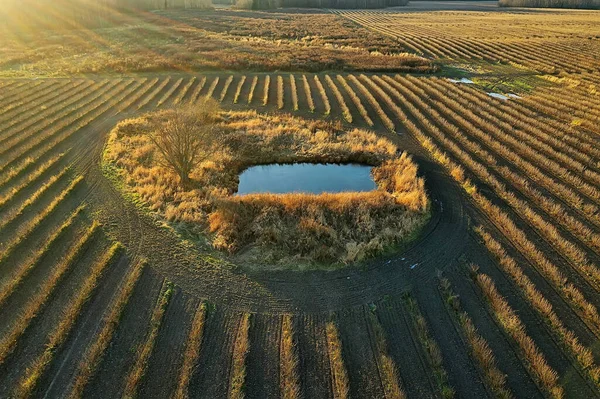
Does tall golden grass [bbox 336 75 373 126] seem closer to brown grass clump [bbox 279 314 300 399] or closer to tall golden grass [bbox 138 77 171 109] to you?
tall golden grass [bbox 138 77 171 109]

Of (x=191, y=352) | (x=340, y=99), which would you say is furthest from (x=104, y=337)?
(x=340, y=99)

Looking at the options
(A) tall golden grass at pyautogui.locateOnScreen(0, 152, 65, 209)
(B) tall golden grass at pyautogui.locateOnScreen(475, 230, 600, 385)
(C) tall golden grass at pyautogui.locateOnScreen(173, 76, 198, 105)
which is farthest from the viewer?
(C) tall golden grass at pyautogui.locateOnScreen(173, 76, 198, 105)

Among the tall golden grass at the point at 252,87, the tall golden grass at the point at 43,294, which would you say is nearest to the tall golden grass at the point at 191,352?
the tall golden grass at the point at 43,294

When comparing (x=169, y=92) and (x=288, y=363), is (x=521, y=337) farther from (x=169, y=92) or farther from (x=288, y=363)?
(x=169, y=92)

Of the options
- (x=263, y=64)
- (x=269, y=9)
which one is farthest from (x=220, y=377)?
(x=269, y=9)

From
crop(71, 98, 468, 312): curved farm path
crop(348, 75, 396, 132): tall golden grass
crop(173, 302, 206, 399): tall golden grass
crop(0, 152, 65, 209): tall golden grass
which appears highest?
crop(348, 75, 396, 132): tall golden grass

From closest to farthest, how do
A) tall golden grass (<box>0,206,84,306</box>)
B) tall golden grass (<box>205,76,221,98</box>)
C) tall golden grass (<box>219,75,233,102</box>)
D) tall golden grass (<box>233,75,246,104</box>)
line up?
tall golden grass (<box>0,206,84,306</box>) → tall golden grass (<box>233,75,246,104</box>) → tall golden grass (<box>219,75,233,102</box>) → tall golden grass (<box>205,76,221,98</box>)

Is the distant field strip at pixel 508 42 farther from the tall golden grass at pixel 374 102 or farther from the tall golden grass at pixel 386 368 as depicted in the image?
the tall golden grass at pixel 386 368

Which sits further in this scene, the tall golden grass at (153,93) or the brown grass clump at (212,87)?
the brown grass clump at (212,87)

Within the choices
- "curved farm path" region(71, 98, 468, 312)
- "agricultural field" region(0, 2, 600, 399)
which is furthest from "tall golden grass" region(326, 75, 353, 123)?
"curved farm path" region(71, 98, 468, 312)
